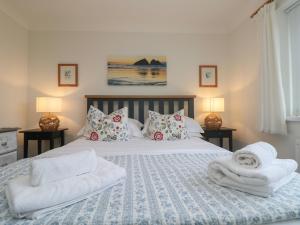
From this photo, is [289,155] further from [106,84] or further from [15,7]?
[15,7]

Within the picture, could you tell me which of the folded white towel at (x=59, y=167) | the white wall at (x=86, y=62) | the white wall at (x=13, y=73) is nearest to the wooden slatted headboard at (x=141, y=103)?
the white wall at (x=86, y=62)

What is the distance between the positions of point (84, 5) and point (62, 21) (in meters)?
0.62

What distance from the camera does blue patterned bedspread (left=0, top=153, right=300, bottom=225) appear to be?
2.29 ft

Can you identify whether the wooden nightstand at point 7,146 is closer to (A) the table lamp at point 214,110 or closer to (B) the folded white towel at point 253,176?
(B) the folded white towel at point 253,176

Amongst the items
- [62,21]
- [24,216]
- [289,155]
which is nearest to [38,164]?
[24,216]

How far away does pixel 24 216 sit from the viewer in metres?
0.70

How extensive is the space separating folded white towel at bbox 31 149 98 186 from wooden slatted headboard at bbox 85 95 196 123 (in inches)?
84.0

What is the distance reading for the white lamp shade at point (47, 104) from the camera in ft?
9.51

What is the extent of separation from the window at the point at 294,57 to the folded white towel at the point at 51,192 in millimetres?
2002

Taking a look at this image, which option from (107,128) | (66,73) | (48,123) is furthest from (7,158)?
(66,73)

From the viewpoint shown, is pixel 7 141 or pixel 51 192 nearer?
pixel 51 192

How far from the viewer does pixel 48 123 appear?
2.95m

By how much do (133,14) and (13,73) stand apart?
1.77 meters

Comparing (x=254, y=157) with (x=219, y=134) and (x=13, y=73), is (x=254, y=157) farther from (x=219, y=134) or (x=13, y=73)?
(x=13, y=73)
